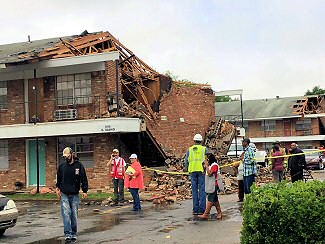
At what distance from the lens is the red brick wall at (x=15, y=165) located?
79.7ft

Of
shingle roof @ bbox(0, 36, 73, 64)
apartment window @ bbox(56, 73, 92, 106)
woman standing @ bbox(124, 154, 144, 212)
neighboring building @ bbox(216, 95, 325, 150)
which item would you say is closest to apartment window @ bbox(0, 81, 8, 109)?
shingle roof @ bbox(0, 36, 73, 64)

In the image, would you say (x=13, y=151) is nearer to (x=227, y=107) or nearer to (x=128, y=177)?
(x=128, y=177)

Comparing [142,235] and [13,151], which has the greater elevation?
[13,151]

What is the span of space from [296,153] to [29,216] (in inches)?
337

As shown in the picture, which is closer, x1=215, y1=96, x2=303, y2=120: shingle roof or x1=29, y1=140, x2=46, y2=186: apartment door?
x1=29, y1=140, x2=46, y2=186: apartment door

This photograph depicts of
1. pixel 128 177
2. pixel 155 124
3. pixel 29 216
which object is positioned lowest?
pixel 29 216

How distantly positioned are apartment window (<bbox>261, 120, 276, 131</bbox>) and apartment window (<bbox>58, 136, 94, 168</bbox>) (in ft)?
125

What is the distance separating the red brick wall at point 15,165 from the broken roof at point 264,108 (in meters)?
34.5

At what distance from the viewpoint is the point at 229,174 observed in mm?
24703

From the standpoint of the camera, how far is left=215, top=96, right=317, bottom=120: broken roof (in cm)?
5762

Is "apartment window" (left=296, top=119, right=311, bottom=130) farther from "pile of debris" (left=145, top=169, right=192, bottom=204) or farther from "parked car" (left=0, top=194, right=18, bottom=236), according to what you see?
"parked car" (left=0, top=194, right=18, bottom=236)

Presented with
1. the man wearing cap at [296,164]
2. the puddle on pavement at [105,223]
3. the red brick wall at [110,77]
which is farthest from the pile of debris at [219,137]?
the puddle on pavement at [105,223]

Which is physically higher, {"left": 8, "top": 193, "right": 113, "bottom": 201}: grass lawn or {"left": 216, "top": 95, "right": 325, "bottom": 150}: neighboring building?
{"left": 216, "top": 95, "right": 325, "bottom": 150}: neighboring building

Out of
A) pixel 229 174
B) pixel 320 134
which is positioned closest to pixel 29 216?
pixel 229 174
